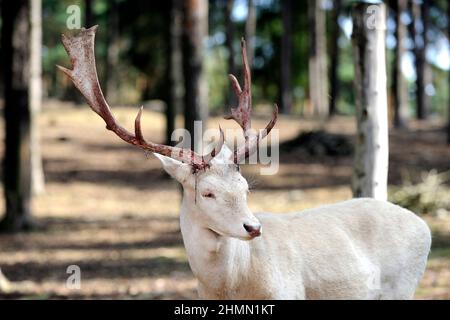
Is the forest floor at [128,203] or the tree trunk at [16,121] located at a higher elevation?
the tree trunk at [16,121]

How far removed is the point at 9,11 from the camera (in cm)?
1156

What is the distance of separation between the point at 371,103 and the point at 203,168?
2.82 metres

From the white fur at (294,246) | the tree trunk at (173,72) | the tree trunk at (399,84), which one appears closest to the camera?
the white fur at (294,246)

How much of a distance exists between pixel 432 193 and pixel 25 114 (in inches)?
271

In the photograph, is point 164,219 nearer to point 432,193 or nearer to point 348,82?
point 432,193

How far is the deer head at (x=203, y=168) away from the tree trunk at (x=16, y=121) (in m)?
6.84

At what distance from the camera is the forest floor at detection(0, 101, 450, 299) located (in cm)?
868

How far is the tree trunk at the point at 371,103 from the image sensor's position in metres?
6.93

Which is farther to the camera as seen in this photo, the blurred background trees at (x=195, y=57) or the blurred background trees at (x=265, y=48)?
the blurred background trees at (x=265, y=48)

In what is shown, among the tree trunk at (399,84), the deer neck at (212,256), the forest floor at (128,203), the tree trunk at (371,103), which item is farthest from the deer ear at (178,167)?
the tree trunk at (399,84)

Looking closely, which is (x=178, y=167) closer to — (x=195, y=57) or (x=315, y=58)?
(x=195, y=57)

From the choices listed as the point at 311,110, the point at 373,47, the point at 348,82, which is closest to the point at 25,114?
the point at 373,47

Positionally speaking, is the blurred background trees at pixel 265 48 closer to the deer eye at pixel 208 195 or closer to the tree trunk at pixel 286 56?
the tree trunk at pixel 286 56
